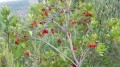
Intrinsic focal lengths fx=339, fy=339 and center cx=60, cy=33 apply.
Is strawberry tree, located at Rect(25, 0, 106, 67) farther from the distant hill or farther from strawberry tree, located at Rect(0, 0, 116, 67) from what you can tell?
the distant hill

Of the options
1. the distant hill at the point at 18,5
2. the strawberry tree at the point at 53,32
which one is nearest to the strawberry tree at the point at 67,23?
the strawberry tree at the point at 53,32

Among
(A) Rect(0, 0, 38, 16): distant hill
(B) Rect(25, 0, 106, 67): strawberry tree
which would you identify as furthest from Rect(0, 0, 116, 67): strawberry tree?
(A) Rect(0, 0, 38, 16): distant hill

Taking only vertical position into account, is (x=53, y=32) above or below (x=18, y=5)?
above

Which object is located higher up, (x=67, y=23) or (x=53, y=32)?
(x=67, y=23)

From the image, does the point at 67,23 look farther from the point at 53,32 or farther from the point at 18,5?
the point at 18,5

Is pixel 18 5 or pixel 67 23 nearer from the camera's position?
pixel 67 23

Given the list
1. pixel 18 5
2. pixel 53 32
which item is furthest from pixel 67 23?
pixel 18 5

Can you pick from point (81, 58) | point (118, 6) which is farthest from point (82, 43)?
point (118, 6)

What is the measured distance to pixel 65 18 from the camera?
485 centimetres

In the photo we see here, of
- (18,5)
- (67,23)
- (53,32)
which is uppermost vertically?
(67,23)

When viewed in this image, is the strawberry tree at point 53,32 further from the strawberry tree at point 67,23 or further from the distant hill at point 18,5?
the distant hill at point 18,5

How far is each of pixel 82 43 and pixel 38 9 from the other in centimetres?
93

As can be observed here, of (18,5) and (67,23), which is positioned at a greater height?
(67,23)

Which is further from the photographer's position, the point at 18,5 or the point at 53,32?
the point at 18,5
